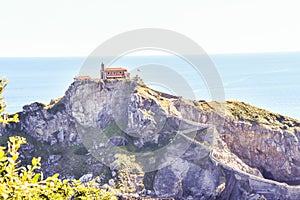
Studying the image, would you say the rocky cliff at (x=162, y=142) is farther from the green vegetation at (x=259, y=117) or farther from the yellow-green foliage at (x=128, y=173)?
the yellow-green foliage at (x=128, y=173)

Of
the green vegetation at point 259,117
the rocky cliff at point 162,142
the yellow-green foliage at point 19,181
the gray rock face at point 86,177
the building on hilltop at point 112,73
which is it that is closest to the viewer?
the yellow-green foliage at point 19,181

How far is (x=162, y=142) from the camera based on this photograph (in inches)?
1918

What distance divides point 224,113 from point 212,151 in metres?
5.30

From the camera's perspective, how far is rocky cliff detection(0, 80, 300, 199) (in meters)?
46.9

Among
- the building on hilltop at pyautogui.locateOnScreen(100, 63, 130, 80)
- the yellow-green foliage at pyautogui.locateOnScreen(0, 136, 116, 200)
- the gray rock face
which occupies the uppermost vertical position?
the building on hilltop at pyautogui.locateOnScreen(100, 63, 130, 80)

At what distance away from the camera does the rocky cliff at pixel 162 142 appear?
154 ft

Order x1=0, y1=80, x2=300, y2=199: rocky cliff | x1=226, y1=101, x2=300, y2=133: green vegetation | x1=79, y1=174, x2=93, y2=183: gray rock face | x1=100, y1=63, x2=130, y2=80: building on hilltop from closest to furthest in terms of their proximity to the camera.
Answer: x1=79, y1=174, x2=93, y2=183: gray rock face
x1=0, y1=80, x2=300, y2=199: rocky cliff
x1=100, y1=63, x2=130, y2=80: building on hilltop
x1=226, y1=101, x2=300, y2=133: green vegetation

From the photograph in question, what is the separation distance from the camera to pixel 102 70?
169 ft

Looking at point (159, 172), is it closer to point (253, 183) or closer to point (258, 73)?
point (253, 183)

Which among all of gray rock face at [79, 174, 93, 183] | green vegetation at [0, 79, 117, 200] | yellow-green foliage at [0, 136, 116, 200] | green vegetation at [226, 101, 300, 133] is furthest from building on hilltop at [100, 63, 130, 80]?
yellow-green foliage at [0, 136, 116, 200]

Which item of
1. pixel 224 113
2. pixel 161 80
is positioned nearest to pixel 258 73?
A: pixel 161 80

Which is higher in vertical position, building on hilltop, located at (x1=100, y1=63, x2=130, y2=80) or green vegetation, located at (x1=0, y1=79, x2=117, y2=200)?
building on hilltop, located at (x1=100, y1=63, x2=130, y2=80)

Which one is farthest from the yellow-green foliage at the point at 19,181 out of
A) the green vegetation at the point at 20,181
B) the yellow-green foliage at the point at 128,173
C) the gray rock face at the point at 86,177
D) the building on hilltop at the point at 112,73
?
the building on hilltop at the point at 112,73

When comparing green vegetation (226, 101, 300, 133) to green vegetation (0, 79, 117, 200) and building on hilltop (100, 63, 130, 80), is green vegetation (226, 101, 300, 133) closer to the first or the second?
building on hilltop (100, 63, 130, 80)
